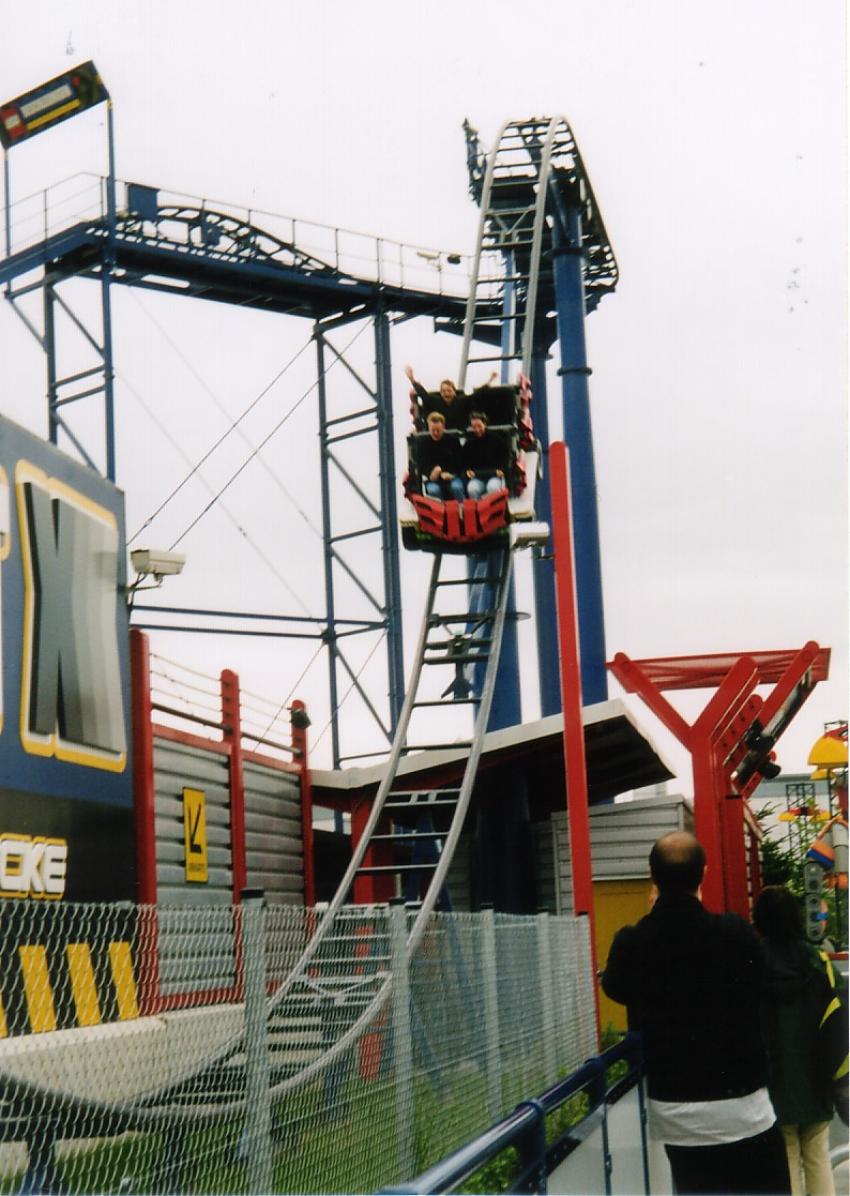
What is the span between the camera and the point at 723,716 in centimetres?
1365

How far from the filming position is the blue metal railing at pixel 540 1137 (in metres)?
3.82

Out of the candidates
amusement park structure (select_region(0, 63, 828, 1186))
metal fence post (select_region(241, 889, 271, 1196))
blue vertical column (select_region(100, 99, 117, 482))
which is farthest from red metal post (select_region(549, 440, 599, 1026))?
blue vertical column (select_region(100, 99, 117, 482))

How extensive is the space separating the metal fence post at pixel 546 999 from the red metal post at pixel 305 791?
6273 mm

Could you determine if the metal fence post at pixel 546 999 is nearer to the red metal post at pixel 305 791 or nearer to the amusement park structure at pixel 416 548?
the amusement park structure at pixel 416 548

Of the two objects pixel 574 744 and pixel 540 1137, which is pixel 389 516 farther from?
pixel 540 1137

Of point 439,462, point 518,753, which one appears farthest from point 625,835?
point 439,462

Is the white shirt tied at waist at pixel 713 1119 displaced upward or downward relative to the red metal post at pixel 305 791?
downward

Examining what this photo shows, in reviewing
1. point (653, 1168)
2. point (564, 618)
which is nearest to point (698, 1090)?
point (653, 1168)

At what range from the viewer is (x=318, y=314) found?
82.3 ft

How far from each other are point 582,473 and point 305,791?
7.74 metres

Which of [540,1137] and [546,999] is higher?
[546,999]

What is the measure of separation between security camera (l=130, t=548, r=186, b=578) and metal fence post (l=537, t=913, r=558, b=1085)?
3943 millimetres

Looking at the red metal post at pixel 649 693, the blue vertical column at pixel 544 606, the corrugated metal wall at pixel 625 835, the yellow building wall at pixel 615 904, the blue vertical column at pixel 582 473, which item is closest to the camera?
the red metal post at pixel 649 693

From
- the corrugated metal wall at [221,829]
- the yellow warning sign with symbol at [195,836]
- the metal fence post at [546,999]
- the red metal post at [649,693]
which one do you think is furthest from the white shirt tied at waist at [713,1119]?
the red metal post at [649,693]
